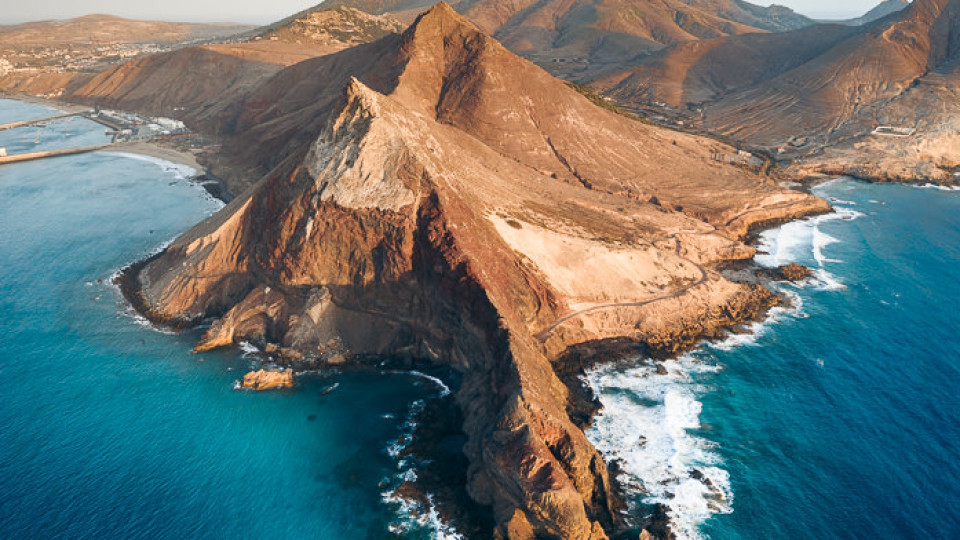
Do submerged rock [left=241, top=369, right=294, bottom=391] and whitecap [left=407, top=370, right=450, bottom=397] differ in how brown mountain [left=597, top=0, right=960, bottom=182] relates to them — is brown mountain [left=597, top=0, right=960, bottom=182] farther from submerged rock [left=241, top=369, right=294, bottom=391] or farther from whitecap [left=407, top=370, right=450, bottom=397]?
submerged rock [left=241, top=369, right=294, bottom=391]

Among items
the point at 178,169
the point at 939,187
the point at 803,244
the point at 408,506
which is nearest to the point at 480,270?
the point at 408,506

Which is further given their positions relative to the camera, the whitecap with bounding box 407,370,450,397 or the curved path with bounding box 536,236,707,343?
the curved path with bounding box 536,236,707,343

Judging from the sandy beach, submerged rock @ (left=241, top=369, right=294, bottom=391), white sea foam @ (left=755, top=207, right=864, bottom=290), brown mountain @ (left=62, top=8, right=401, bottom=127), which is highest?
brown mountain @ (left=62, top=8, right=401, bottom=127)

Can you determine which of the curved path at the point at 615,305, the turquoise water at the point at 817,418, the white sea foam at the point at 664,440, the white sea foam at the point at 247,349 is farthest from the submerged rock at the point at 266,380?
the turquoise water at the point at 817,418

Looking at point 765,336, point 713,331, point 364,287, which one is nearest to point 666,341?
point 713,331

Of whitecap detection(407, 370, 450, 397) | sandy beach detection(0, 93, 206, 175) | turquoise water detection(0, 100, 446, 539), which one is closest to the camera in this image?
turquoise water detection(0, 100, 446, 539)

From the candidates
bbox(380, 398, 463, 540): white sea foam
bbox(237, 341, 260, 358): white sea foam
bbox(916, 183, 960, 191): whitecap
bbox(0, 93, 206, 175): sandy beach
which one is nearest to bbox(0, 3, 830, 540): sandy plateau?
bbox(237, 341, 260, 358): white sea foam

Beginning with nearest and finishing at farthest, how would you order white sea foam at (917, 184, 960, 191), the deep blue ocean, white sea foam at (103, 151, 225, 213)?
the deep blue ocean → white sea foam at (103, 151, 225, 213) → white sea foam at (917, 184, 960, 191)
